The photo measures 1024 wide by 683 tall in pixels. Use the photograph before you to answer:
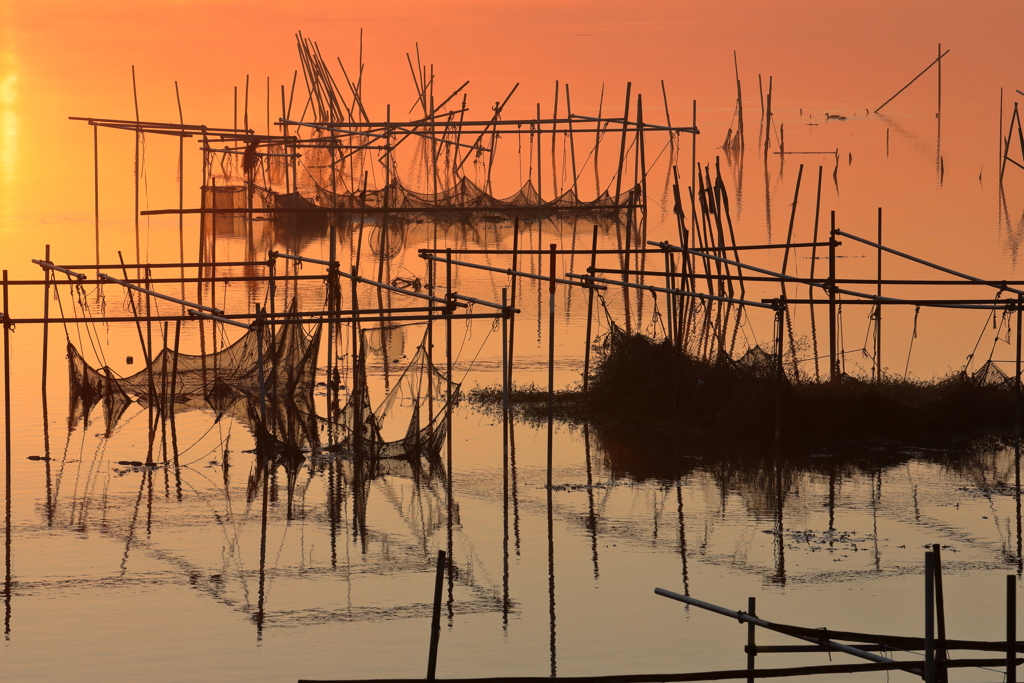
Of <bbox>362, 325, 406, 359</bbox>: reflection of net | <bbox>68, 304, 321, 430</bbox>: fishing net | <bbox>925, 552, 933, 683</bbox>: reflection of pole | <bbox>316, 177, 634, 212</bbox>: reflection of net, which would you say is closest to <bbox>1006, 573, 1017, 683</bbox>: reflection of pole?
<bbox>925, 552, 933, 683</bbox>: reflection of pole

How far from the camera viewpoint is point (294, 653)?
9.85 meters

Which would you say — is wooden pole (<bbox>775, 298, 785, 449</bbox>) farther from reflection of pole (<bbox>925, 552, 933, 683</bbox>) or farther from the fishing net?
reflection of pole (<bbox>925, 552, 933, 683</bbox>)

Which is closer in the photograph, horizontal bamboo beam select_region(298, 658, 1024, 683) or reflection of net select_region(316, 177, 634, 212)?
horizontal bamboo beam select_region(298, 658, 1024, 683)

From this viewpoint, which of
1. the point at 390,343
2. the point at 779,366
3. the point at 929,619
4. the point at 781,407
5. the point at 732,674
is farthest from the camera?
the point at 390,343

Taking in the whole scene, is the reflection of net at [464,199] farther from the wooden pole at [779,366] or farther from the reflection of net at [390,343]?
the wooden pole at [779,366]

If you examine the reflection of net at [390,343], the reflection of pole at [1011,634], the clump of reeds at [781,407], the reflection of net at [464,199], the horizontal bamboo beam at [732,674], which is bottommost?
the horizontal bamboo beam at [732,674]

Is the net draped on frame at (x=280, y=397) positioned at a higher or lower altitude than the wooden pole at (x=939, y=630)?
higher

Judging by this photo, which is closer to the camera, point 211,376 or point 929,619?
point 929,619

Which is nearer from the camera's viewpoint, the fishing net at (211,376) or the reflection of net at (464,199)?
the fishing net at (211,376)

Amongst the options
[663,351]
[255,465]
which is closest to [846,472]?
[663,351]

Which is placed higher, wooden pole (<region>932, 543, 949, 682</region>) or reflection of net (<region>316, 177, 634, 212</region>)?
reflection of net (<region>316, 177, 634, 212</region>)

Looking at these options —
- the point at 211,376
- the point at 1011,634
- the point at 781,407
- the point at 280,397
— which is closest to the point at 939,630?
the point at 1011,634

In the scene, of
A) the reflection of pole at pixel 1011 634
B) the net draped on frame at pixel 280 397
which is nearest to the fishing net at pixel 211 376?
the net draped on frame at pixel 280 397

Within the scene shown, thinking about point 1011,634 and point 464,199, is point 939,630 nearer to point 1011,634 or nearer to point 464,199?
point 1011,634
